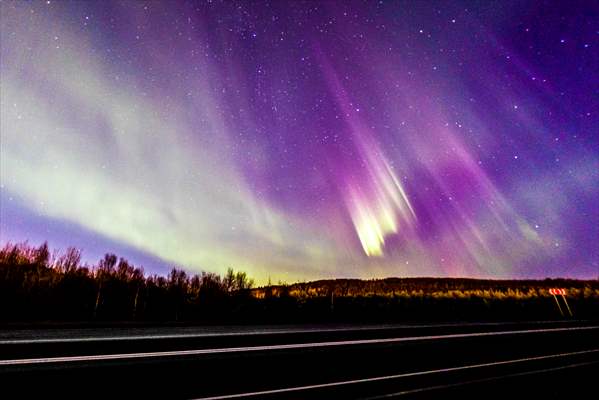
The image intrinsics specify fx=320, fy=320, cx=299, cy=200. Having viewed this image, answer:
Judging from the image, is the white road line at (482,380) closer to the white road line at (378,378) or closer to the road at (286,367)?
the road at (286,367)

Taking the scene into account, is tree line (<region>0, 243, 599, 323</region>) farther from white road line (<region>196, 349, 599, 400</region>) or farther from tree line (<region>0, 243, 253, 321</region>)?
white road line (<region>196, 349, 599, 400</region>)

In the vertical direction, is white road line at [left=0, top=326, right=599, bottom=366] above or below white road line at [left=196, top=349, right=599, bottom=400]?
above

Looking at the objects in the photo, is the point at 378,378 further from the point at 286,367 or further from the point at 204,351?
the point at 204,351

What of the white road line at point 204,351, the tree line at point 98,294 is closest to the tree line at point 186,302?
the tree line at point 98,294

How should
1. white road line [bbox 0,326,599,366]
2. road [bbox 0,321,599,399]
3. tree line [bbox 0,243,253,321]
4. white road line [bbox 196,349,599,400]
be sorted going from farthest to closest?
tree line [bbox 0,243,253,321]
white road line [bbox 0,326,599,366]
road [bbox 0,321,599,399]
white road line [bbox 196,349,599,400]

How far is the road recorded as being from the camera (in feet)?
15.1

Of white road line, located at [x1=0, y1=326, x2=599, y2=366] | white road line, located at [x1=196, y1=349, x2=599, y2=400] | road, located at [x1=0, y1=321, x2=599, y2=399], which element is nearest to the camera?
white road line, located at [x1=196, y1=349, x2=599, y2=400]

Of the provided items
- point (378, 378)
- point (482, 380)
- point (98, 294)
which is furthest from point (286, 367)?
point (98, 294)

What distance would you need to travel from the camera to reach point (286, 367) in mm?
5840

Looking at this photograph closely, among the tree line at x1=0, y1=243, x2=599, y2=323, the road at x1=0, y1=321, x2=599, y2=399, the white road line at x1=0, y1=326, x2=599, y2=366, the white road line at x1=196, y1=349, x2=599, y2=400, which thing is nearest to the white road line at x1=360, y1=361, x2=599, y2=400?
the road at x1=0, y1=321, x2=599, y2=399

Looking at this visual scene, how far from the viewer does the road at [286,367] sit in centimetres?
461

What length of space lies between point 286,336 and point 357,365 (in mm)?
3527

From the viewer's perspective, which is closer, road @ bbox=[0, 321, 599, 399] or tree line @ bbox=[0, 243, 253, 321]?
road @ bbox=[0, 321, 599, 399]

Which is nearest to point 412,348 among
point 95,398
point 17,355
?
point 95,398
